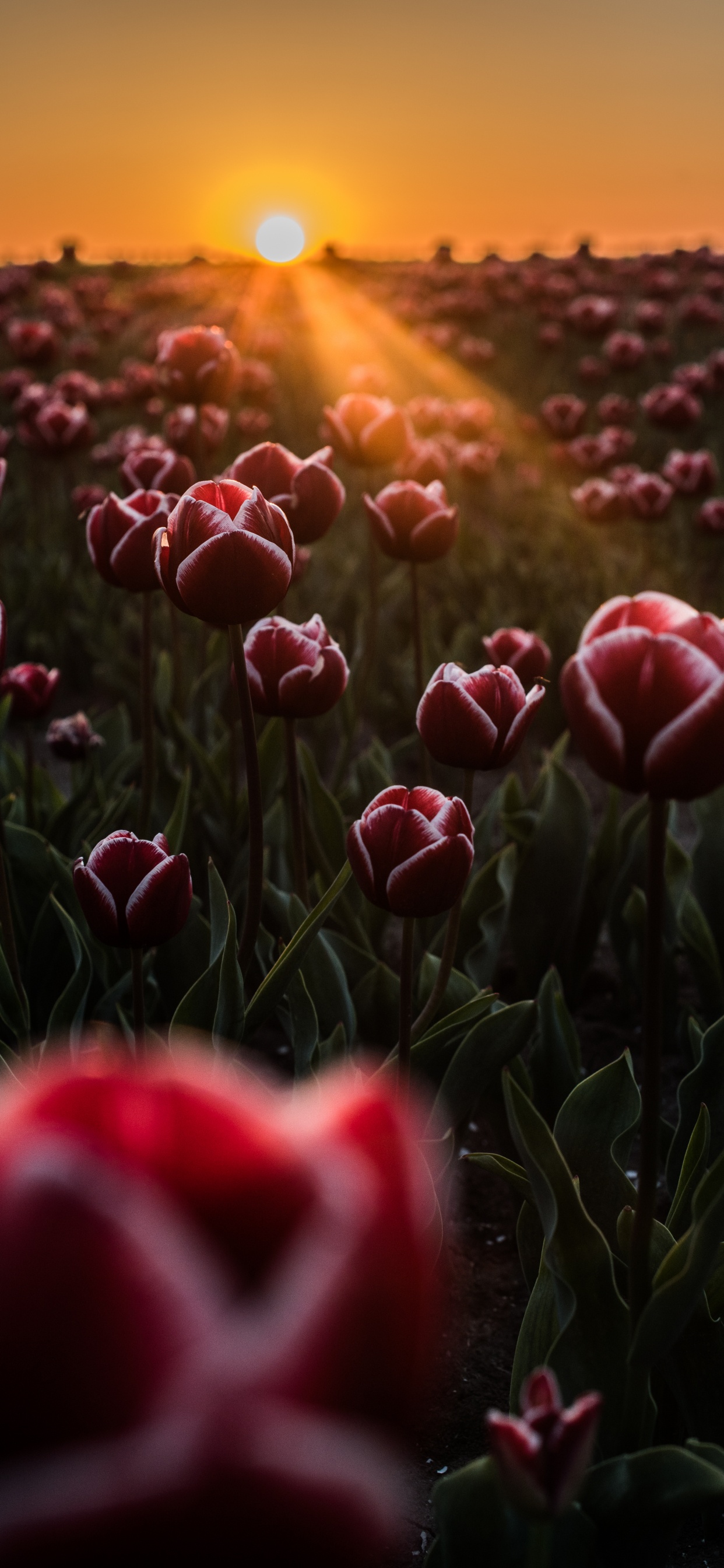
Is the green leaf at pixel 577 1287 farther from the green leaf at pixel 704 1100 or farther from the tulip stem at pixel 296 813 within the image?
the tulip stem at pixel 296 813

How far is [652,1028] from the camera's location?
1.03m

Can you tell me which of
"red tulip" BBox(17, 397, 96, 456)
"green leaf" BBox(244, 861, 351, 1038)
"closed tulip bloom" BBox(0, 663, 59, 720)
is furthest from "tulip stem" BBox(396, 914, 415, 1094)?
"red tulip" BBox(17, 397, 96, 456)

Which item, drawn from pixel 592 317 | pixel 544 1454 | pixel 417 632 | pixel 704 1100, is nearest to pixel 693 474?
pixel 417 632

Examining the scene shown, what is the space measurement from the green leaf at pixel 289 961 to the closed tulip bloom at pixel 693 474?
4085mm

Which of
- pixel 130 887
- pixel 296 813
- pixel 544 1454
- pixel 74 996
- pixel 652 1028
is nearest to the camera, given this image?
pixel 544 1454

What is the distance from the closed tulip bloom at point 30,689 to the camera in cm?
269

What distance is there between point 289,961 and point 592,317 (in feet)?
33.9

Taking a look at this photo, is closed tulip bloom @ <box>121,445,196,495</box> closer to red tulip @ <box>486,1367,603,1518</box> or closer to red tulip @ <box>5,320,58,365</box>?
red tulip @ <box>486,1367,603,1518</box>

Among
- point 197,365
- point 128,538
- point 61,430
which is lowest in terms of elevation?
point 128,538

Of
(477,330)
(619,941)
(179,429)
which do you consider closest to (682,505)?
(179,429)

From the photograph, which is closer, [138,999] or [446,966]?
[138,999]

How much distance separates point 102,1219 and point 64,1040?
1.36 metres

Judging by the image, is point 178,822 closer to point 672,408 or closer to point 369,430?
point 369,430

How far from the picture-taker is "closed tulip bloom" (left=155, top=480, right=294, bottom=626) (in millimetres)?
1400
